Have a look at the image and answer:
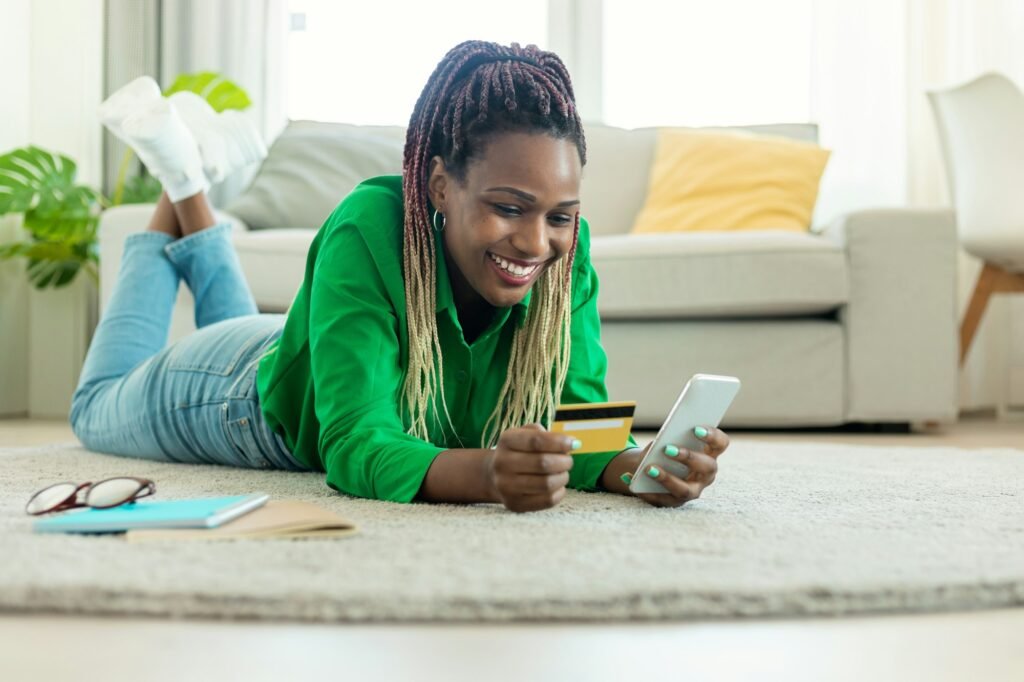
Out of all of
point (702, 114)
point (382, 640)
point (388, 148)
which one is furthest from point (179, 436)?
point (702, 114)

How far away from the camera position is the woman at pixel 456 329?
4.25 feet

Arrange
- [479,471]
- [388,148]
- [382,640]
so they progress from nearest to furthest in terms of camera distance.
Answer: [382,640], [479,471], [388,148]

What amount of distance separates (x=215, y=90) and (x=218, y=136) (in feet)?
4.97

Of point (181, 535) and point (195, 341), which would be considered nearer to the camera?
point (181, 535)

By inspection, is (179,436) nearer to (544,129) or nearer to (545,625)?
(544,129)

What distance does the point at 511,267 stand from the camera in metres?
1.33

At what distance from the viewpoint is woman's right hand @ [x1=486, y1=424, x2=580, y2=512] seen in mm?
1131

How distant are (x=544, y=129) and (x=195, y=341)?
0.85 metres

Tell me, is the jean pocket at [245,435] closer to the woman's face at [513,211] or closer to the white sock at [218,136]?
the woman's face at [513,211]

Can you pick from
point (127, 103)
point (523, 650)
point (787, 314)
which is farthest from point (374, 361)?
point (787, 314)

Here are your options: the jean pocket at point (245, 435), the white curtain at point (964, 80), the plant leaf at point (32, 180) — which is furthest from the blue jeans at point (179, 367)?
the white curtain at point (964, 80)

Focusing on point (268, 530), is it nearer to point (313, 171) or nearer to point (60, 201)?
point (313, 171)

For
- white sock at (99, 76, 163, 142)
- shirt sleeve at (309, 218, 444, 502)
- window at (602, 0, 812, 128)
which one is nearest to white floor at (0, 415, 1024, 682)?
shirt sleeve at (309, 218, 444, 502)

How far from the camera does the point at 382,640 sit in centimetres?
81
